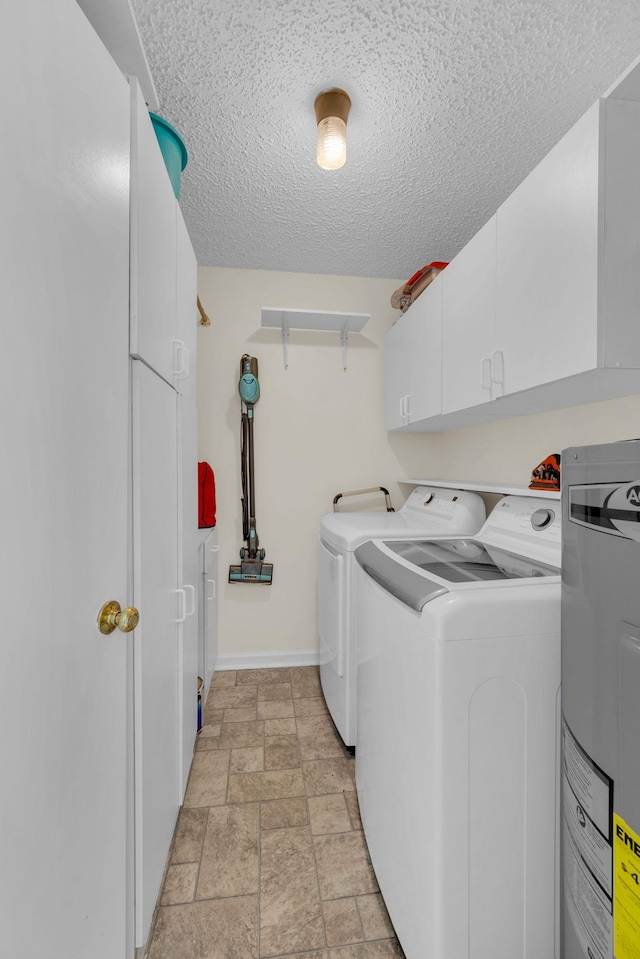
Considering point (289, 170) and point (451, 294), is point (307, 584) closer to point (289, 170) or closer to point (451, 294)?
point (451, 294)

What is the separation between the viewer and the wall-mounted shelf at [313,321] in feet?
8.55

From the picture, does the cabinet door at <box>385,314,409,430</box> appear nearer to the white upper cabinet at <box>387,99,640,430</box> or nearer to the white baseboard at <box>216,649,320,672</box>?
the white upper cabinet at <box>387,99,640,430</box>

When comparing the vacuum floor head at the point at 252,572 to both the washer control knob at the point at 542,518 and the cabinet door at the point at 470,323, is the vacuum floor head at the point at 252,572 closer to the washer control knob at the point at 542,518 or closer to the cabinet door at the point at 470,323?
the cabinet door at the point at 470,323

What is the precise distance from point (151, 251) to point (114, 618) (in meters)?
0.92

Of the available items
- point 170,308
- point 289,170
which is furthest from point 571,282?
point 289,170

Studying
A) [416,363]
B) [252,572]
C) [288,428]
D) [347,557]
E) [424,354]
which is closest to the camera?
[347,557]

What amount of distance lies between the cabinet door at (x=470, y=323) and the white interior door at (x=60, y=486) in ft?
4.03

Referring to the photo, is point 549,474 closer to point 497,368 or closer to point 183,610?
point 497,368

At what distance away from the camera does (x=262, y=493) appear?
2.88 metres

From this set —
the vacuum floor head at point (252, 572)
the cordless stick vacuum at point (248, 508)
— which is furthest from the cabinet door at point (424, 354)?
the vacuum floor head at point (252, 572)

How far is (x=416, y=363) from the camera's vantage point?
2.34m

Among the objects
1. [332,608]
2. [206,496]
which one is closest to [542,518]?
[332,608]

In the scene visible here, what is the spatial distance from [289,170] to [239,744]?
8.66 ft

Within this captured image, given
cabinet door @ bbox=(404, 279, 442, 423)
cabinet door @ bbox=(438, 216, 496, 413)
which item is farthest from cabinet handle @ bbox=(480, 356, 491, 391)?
cabinet door @ bbox=(404, 279, 442, 423)
